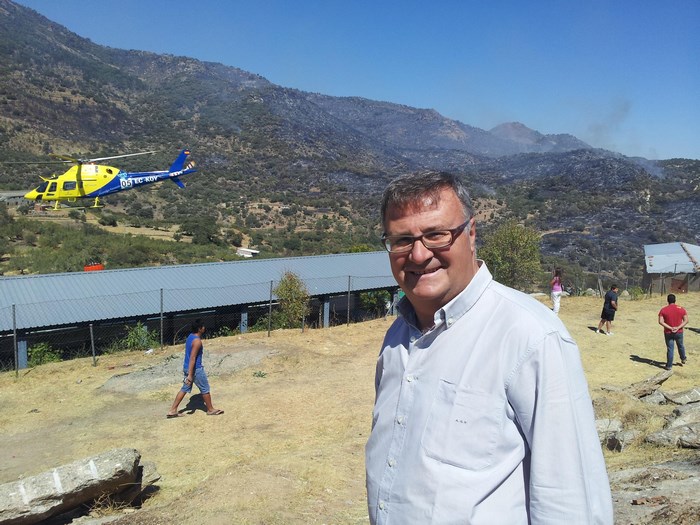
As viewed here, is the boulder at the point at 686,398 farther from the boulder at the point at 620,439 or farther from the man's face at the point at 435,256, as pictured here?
the man's face at the point at 435,256

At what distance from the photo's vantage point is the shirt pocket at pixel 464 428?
5.29ft

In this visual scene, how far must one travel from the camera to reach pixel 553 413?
152 cm

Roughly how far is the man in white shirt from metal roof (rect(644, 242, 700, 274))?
85.2ft

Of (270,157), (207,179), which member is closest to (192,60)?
(270,157)

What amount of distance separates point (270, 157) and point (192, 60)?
262 feet

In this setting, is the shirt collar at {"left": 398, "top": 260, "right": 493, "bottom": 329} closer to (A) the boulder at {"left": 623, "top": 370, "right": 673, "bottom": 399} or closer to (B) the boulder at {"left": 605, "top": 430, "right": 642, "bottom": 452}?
(B) the boulder at {"left": 605, "top": 430, "right": 642, "bottom": 452}

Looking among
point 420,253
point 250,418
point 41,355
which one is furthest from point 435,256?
point 41,355

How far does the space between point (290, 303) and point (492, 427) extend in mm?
15880

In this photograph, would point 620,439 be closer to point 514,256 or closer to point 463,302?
point 463,302

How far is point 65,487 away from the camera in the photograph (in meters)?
5.69

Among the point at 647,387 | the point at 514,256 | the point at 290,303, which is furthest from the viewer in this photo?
the point at 514,256

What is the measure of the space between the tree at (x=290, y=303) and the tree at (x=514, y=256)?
33.1 ft

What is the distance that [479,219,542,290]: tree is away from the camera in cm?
2377

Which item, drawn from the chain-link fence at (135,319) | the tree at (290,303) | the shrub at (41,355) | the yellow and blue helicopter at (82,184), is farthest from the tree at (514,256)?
the shrub at (41,355)
